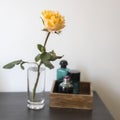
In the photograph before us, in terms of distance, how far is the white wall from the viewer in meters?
1.24

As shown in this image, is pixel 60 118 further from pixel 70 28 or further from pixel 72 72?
pixel 70 28

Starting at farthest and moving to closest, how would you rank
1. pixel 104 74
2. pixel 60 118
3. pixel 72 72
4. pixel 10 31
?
pixel 104 74 → pixel 10 31 → pixel 72 72 → pixel 60 118

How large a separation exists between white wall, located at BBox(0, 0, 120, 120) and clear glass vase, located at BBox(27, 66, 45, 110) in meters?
0.21

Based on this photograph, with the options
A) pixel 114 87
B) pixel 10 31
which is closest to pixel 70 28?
pixel 10 31

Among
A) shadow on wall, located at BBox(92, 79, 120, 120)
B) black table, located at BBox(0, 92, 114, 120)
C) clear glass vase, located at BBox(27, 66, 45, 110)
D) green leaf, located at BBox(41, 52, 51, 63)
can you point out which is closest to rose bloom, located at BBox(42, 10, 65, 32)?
green leaf, located at BBox(41, 52, 51, 63)

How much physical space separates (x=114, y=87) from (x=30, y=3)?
664mm

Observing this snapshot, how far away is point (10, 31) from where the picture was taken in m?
1.25

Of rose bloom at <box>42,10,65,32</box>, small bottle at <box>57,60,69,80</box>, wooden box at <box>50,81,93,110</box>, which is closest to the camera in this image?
rose bloom at <box>42,10,65,32</box>

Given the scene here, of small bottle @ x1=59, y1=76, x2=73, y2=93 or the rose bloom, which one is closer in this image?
the rose bloom

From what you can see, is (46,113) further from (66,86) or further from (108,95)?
(108,95)

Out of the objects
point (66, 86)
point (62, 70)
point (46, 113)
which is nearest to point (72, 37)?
point (62, 70)

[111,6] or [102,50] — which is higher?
[111,6]

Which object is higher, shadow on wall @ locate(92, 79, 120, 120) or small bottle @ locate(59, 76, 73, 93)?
small bottle @ locate(59, 76, 73, 93)

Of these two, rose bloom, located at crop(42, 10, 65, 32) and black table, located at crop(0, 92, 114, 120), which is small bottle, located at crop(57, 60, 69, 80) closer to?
black table, located at crop(0, 92, 114, 120)
